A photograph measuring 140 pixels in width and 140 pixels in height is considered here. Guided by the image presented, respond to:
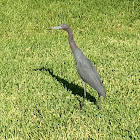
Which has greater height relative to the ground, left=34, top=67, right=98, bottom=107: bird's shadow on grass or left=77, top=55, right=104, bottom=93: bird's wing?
left=77, top=55, right=104, bottom=93: bird's wing

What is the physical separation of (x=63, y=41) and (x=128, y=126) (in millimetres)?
4558

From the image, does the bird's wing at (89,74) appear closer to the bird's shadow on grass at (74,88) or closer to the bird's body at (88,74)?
the bird's body at (88,74)

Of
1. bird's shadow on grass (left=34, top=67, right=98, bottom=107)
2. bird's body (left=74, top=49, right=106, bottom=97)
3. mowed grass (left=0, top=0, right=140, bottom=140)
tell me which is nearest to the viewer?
mowed grass (left=0, top=0, right=140, bottom=140)

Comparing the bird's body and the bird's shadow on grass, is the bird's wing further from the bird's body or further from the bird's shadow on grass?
the bird's shadow on grass

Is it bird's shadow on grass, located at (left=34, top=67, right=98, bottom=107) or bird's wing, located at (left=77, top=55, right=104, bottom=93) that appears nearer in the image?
bird's wing, located at (left=77, top=55, right=104, bottom=93)

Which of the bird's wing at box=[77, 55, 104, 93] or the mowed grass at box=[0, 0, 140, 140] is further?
the bird's wing at box=[77, 55, 104, 93]

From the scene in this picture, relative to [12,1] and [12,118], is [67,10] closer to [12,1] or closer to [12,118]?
[12,1]

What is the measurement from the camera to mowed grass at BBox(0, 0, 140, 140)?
14.8 feet

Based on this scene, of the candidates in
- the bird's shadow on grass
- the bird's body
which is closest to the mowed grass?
the bird's shadow on grass

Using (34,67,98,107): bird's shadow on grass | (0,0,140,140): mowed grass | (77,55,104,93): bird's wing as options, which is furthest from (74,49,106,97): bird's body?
(34,67,98,107): bird's shadow on grass

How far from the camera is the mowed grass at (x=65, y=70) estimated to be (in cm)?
451

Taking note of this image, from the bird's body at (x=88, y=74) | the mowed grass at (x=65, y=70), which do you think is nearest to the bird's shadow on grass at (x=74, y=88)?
the mowed grass at (x=65, y=70)

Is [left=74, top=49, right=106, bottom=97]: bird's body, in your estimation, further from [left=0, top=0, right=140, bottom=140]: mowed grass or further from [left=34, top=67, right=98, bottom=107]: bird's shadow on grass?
[left=34, top=67, right=98, bottom=107]: bird's shadow on grass

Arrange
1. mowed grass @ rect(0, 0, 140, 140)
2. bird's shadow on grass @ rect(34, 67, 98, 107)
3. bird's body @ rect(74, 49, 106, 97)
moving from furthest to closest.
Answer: bird's shadow on grass @ rect(34, 67, 98, 107), bird's body @ rect(74, 49, 106, 97), mowed grass @ rect(0, 0, 140, 140)
